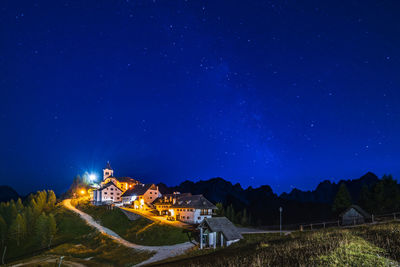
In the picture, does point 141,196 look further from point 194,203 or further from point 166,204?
point 194,203

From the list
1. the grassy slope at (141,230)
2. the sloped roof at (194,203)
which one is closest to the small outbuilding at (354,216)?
the sloped roof at (194,203)

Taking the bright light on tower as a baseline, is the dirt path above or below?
below

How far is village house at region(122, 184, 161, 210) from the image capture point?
8712 cm

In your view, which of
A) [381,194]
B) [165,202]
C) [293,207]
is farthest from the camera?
[293,207]

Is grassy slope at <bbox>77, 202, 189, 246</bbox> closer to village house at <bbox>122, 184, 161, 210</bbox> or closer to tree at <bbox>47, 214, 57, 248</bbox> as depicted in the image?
village house at <bbox>122, 184, 161, 210</bbox>

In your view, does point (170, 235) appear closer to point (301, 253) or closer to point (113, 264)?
point (113, 264)

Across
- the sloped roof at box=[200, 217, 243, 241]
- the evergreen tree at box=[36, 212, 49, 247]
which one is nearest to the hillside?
the sloped roof at box=[200, 217, 243, 241]

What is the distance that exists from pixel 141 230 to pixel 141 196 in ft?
102

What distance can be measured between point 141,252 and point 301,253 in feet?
124

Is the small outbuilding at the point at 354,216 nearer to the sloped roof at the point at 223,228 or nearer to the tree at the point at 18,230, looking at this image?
the sloped roof at the point at 223,228

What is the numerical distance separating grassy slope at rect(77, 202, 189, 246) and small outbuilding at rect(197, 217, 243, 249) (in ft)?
30.5

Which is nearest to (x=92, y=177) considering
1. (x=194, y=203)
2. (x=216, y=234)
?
(x=194, y=203)

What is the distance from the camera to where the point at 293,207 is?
161 meters

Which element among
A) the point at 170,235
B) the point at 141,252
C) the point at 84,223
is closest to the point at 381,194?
the point at 170,235
